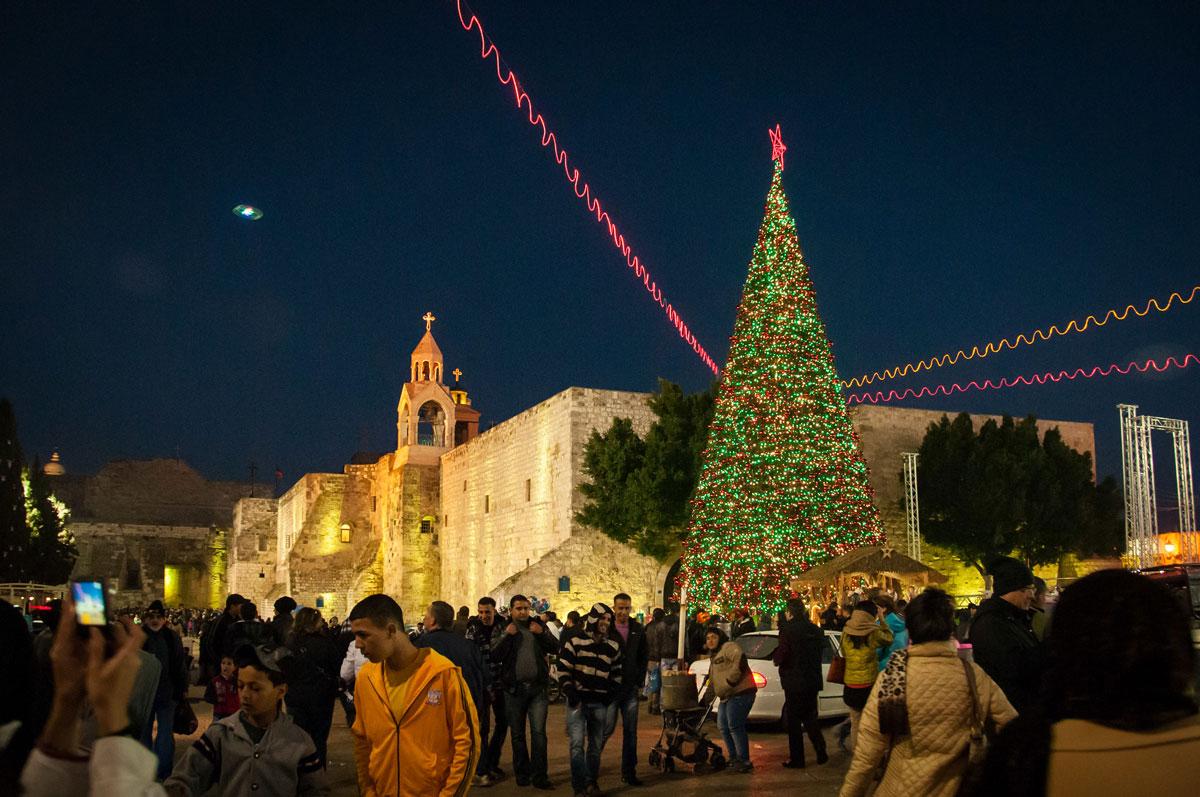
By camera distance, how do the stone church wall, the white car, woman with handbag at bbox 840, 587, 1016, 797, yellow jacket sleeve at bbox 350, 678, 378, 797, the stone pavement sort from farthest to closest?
the stone church wall
the white car
the stone pavement
yellow jacket sleeve at bbox 350, 678, 378, 797
woman with handbag at bbox 840, 587, 1016, 797

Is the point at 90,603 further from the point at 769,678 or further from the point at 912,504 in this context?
the point at 912,504

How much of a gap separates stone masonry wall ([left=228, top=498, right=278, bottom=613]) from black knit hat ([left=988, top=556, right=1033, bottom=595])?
50.3m

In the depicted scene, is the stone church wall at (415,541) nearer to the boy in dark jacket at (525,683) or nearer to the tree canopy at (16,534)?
the tree canopy at (16,534)

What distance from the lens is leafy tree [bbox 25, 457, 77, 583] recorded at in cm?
3512

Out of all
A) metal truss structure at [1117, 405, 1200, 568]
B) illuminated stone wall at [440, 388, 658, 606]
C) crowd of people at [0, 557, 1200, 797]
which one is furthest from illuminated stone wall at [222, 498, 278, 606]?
crowd of people at [0, 557, 1200, 797]

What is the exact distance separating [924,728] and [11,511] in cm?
3348

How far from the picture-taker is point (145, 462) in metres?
67.2

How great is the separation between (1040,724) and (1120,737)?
0.13m

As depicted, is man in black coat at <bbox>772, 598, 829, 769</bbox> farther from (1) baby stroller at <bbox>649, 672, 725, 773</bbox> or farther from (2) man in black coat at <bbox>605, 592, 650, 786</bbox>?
(2) man in black coat at <bbox>605, 592, 650, 786</bbox>

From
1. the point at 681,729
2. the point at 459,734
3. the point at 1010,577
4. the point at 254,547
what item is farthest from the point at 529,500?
the point at 254,547

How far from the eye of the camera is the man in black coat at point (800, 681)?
973cm

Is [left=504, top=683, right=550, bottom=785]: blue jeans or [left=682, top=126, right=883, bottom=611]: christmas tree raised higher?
[left=682, top=126, right=883, bottom=611]: christmas tree

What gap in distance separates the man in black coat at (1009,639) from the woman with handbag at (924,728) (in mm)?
665

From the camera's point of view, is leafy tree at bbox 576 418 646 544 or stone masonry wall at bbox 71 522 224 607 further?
stone masonry wall at bbox 71 522 224 607
